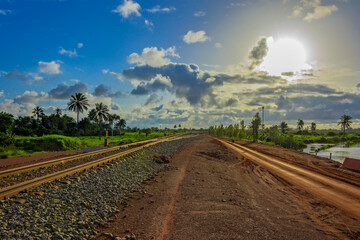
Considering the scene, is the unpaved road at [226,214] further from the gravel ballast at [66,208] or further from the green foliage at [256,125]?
the green foliage at [256,125]

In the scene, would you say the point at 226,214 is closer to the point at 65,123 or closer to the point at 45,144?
the point at 45,144

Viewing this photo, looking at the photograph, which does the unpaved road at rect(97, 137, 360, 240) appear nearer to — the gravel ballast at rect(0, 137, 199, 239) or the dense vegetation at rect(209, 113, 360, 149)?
the gravel ballast at rect(0, 137, 199, 239)

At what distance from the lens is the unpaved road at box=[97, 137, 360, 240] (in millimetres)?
5742

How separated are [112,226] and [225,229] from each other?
3.13 m

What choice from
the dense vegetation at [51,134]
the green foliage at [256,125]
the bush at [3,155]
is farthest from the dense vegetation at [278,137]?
the bush at [3,155]

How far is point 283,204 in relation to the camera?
8414 mm

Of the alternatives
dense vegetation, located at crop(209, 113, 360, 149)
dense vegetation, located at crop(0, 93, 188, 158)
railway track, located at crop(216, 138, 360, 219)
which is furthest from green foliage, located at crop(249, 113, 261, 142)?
railway track, located at crop(216, 138, 360, 219)

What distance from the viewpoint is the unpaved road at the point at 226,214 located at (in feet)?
18.8

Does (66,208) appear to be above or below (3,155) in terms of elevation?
above

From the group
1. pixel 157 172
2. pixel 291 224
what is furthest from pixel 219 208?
pixel 157 172

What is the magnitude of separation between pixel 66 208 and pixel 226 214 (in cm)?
489

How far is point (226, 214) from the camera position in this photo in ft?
22.4

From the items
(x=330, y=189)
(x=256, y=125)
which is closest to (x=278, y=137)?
(x=256, y=125)

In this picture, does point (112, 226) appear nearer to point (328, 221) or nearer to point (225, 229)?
point (225, 229)
